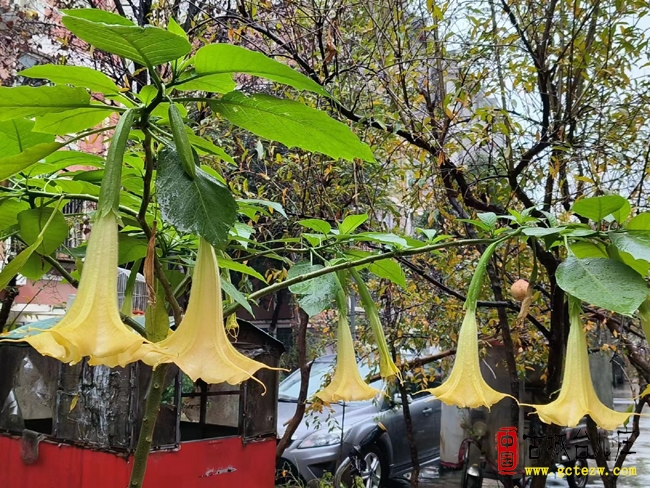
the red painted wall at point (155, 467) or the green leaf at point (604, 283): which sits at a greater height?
the green leaf at point (604, 283)

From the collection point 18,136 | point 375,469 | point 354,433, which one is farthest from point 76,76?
point 375,469

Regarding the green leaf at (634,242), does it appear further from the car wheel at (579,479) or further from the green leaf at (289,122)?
the car wheel at (579,479)

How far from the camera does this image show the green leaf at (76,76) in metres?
0.55

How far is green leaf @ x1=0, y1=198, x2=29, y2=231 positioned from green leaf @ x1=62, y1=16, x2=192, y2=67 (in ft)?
1.28

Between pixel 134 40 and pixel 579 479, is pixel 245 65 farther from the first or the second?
pixel 579 479

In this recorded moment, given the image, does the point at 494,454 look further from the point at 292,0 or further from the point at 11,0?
the point at 11,0

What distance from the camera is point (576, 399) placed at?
654 millimetres

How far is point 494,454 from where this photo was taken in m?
4.22

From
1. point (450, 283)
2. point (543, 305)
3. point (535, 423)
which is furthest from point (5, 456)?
point (535, 423)

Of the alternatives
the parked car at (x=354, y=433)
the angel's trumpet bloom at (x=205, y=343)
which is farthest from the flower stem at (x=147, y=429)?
the parked car at (x=354, y=433)

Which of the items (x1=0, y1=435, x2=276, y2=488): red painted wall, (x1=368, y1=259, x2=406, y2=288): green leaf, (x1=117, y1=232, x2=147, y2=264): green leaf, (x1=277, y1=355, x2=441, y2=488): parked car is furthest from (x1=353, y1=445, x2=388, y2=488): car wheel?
(x1=117, y1=232, x2=147, y2=264): green leaf

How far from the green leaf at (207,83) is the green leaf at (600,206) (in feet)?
1.47

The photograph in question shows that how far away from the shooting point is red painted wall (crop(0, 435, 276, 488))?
8.03 feet

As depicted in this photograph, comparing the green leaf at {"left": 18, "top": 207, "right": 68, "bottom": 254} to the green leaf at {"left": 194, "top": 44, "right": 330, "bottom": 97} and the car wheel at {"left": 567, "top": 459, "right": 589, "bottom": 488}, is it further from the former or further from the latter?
the car wheel at {"left": 567, "top": 459, "right": 589, "bottom": 488}
